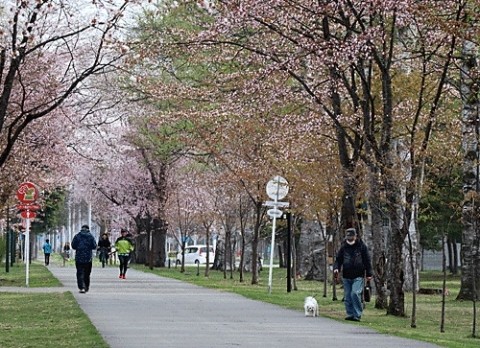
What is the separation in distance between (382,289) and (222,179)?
15.7 metres

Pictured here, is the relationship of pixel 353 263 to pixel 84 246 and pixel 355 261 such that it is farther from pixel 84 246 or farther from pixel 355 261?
pixel 84 246

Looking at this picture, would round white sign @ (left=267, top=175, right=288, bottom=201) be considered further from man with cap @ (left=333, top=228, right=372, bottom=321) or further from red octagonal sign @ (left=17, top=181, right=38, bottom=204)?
man with cap @ (left=333, top=228, right=372, bottom=321)

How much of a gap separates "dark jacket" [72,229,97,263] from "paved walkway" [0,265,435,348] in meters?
1.98

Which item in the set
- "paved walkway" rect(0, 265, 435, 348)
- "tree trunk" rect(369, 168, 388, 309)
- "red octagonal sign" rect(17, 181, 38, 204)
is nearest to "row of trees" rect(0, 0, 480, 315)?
"tree trunk" rect(369, 168, 388, 309)

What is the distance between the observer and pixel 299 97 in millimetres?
27312

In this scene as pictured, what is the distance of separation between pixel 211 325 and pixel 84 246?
1201 cm

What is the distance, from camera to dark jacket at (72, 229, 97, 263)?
29.2m

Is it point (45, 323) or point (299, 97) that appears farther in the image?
point (299, 97)

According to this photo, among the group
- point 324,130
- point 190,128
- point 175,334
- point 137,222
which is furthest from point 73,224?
point 175,334

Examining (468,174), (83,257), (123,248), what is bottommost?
(83,257)

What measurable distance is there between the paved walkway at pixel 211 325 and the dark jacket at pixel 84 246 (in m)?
1.98

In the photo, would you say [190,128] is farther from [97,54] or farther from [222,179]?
[97,54]

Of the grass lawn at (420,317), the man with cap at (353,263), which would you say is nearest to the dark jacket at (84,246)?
the grass lawn at (420,317)

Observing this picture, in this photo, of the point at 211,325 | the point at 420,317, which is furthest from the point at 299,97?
the point at 211,325
